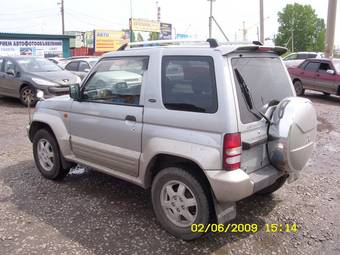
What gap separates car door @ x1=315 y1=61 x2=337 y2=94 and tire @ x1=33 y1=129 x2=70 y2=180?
1128cm

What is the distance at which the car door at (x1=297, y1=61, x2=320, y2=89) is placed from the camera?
46.8ft

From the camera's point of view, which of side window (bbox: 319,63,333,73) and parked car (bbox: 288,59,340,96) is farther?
side window (bbox: 319,63,333,73)

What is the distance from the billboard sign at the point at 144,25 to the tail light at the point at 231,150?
52.1 metres

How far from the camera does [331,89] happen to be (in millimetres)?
13562

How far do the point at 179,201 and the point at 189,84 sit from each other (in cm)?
113

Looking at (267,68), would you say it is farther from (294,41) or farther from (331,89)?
(294,41)

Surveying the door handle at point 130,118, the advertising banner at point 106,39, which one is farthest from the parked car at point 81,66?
the advertising banner at point 106,39

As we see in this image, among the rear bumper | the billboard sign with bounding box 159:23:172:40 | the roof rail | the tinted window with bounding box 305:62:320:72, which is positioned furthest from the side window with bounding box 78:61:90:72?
the billboard sign with bounding box 159:23:172:40

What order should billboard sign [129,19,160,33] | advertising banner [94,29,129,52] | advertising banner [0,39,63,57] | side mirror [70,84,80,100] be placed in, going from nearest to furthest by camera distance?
side mirror [70,84,80,100] → advertising banner [0,39,63,57] → advertising banner [94,29,129,52] → billboard sign [129,19,160,33]

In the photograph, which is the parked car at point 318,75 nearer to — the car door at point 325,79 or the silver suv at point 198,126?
the car door at point 325,79

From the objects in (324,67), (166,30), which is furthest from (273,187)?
(166,30)

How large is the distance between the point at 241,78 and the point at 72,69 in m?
12.8

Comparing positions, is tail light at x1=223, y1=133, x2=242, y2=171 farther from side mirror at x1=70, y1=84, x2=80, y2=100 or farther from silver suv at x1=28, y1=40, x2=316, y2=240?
side mirror at x1=70, y1=84, x2=80, y2=100

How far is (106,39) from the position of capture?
167 ft
